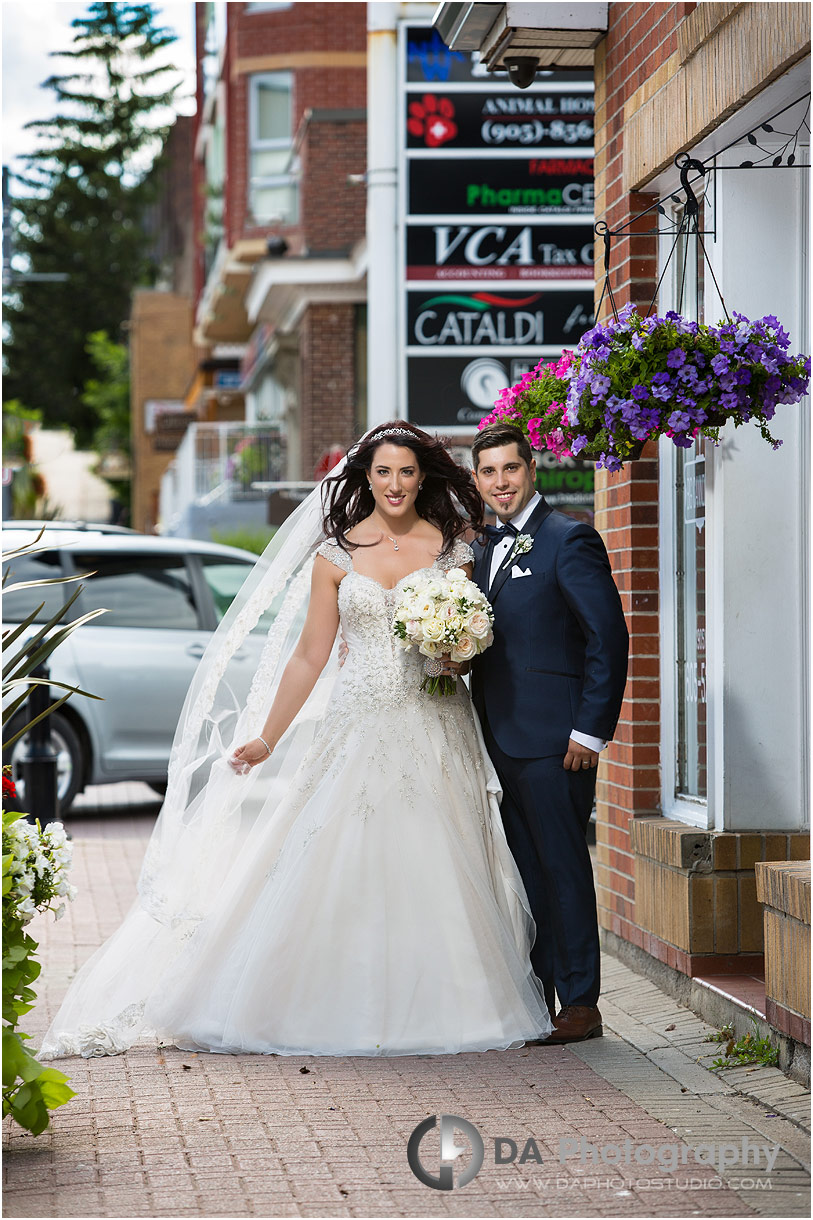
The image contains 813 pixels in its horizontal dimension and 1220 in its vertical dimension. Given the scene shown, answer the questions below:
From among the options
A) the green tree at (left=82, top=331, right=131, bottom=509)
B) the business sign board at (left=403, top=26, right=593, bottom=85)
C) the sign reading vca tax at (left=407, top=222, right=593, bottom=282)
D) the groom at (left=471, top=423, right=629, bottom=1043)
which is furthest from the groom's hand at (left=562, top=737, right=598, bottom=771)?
the green tree at (left=82, top=331, right=131, bottom=509)

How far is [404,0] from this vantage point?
38.8 ft

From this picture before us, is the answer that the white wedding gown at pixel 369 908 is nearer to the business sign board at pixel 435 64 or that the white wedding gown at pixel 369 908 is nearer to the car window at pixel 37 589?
the car window at pixel 37 589

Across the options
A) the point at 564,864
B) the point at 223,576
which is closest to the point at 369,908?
the point at 564,864

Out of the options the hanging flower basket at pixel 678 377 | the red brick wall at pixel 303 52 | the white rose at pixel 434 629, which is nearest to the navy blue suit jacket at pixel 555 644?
the white rose at pixel 434 629

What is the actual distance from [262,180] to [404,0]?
12.4m

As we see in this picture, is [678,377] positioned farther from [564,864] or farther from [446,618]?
[564,864]

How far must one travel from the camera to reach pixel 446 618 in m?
5.44

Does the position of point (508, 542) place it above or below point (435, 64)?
below

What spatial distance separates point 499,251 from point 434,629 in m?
7.49

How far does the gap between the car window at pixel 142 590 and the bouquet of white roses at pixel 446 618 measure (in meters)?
6.35

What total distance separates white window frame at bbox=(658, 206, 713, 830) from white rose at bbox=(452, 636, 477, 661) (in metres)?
1.40

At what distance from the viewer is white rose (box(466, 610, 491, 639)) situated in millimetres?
5445

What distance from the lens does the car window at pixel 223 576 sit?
11883 mm

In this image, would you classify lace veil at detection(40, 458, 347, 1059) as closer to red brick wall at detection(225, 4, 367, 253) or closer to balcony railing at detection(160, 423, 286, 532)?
balcony railing at detection(160, 423, 286, 532)
